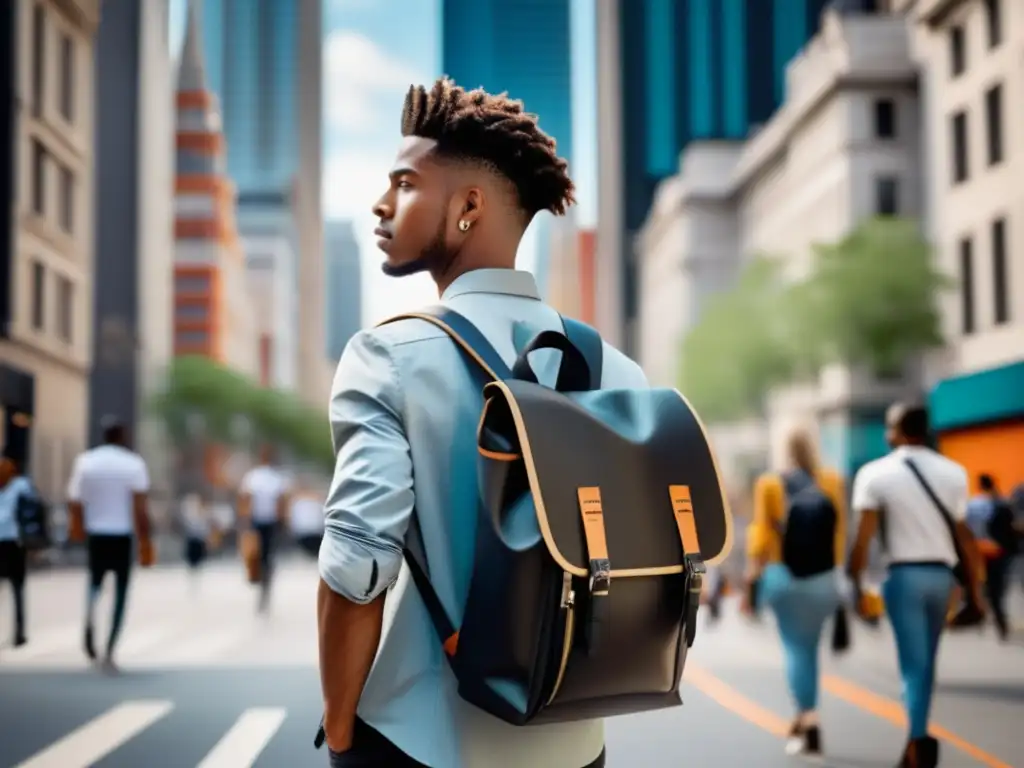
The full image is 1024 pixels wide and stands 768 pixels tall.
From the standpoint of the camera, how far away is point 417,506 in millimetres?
2297

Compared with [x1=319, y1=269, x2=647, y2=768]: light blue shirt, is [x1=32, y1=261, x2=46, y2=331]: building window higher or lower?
higher

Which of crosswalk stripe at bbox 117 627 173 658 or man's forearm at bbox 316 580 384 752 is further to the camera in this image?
crosswalk stripe at bbox 117 627 173 658

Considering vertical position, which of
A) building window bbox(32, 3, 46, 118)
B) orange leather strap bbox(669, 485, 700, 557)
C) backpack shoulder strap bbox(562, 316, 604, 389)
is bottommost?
Answer: orange leather strap bbox(669, 485, 700, 557)

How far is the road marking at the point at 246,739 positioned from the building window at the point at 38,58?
36.5 meters

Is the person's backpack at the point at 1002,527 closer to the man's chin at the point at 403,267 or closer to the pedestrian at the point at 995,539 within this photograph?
the pedestrian at the point at 995,539

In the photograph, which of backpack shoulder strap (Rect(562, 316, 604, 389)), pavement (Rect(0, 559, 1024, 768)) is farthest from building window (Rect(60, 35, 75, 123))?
backpack shoulder strap (Rect(562, 316, 604, 389))

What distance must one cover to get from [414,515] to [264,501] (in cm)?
1412

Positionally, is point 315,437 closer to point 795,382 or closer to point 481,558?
point 795,382

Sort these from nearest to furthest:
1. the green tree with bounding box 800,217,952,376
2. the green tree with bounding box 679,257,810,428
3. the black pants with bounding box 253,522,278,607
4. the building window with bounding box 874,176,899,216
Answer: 1. the black pants with bounding box 253,522,278,607
2. the green tree with bounding box 800,217,952,376
3. the building window with bounding box 874,176,899,216
4. the green tree with bounding box 679,257,810,428

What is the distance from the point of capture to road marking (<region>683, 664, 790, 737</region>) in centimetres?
855

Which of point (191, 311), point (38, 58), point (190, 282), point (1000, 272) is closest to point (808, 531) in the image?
point (1000, 272)

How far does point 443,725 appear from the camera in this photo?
7.41ft

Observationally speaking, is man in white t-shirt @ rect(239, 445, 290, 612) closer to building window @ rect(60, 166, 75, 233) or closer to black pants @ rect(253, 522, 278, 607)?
black pants @ rect(253, 522, 278, 607)

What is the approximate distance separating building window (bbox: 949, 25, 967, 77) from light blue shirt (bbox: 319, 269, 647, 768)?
37726 millimetres
